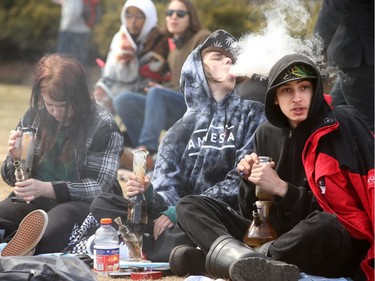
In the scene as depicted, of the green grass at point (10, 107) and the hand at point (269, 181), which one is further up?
the hand at point (269, 181)

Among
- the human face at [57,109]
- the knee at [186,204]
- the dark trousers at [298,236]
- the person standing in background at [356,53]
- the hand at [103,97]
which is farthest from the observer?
the hand at [103,97]

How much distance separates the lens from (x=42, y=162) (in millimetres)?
5824

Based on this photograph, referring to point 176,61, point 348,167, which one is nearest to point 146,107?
point 176,61

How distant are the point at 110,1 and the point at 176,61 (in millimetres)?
6371

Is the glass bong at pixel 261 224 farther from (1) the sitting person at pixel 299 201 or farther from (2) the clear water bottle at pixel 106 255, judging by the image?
(2) the clear water bottle at pixel 106 255

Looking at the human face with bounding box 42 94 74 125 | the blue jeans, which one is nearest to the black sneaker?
the human face with bounding box 42 94 74 125

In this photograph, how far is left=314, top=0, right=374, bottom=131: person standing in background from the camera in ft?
21.8

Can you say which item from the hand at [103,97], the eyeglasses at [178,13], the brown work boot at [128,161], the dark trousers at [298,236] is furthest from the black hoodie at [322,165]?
the hand at [103,97]

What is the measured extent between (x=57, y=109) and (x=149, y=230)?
93 cm

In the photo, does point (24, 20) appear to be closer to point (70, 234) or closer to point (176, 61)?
point (176, 61)

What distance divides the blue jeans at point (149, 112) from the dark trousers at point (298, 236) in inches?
125

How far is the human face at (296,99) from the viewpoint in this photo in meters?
4.83

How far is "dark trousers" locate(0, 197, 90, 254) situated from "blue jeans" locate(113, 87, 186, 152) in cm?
263

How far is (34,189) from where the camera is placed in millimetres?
5625
